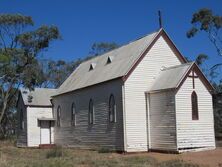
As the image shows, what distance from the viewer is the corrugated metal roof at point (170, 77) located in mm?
31663

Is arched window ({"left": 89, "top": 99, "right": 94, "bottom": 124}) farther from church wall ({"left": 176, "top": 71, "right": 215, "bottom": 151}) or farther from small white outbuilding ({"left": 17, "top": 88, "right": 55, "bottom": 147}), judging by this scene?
small white outbuilding ({"left": 17, "top": 88, "right": 55, "bottom": 147})

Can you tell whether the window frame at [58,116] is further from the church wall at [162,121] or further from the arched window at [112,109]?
the church wall at [162,121]

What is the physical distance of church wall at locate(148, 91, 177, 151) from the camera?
103 ft

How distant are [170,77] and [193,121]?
359cm

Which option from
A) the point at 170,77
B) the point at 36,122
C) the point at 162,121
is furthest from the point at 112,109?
the point at 36,122

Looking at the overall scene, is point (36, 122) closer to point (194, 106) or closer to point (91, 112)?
point (91, 112)

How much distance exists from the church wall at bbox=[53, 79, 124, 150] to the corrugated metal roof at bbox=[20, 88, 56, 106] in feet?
11.8

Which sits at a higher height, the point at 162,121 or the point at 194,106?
the point at 194,106

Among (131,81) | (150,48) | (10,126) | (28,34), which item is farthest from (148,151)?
(10,126)

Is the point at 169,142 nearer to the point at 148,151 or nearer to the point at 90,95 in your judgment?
the point at 148,151

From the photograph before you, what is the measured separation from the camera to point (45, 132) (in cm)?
4909

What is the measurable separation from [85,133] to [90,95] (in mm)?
3545

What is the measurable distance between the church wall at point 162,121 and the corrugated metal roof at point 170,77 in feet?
1.58

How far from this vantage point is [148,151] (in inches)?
1315
